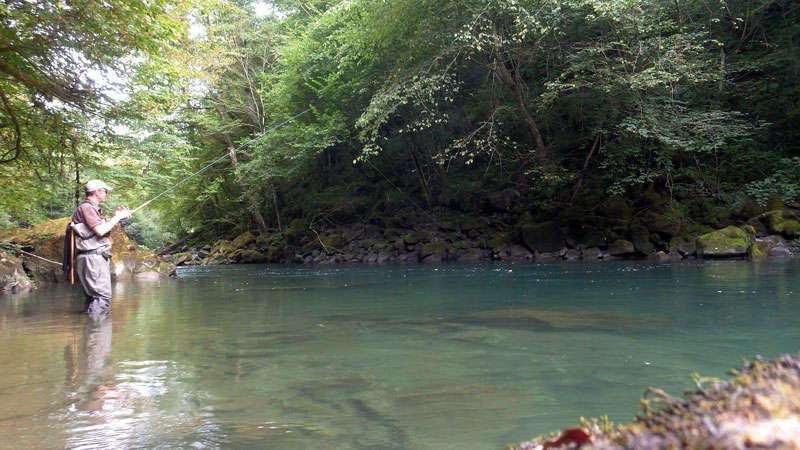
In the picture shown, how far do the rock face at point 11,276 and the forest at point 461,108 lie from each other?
4.25ft

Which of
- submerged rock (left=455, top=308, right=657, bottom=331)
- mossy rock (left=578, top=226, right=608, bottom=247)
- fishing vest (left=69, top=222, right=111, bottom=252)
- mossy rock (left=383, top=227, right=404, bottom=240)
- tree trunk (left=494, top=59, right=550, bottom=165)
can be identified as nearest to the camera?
submerged rock (left=455, top=308, right=657, bottom=331)

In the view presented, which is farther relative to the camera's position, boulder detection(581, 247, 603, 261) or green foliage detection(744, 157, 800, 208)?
boulder detection(581, 247, 603, 261)

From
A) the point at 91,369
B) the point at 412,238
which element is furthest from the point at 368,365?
the point at 412,238

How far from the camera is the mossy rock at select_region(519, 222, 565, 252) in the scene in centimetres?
1732

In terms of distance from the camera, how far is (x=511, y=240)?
60.2ft

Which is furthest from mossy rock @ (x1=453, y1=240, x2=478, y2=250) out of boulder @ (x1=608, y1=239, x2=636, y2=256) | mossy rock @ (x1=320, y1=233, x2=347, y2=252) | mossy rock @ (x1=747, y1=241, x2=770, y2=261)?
mossy rock @ (x1=747, y1=241, x2=770, y2=261)

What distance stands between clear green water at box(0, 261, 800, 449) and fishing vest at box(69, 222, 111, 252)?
0.91 meters

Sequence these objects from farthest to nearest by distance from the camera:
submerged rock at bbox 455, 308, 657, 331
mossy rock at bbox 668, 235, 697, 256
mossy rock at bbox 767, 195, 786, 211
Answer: mossy rock at bbox 767, 195, 786, 211
mossy rock at bbox 668, 235, 697, 256
submerged rock at bbox 455, 308, 657, 331

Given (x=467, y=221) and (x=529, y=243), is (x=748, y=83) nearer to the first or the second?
(x=529, y=243)

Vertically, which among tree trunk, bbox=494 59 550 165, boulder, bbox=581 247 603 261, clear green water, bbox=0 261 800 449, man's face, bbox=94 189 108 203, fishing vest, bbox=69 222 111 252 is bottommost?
clear green water, bbox=0 261 800 449

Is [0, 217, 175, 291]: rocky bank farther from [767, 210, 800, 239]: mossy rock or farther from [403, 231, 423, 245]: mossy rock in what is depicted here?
[767, 210, 800, 239]: mossy rock

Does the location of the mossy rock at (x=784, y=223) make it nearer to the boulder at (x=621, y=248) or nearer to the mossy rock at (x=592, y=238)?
the boulder at (x=621, y=248)

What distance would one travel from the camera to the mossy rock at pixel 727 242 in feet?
45.0

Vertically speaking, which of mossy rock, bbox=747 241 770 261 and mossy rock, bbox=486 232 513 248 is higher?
mossy rock, bbox=486 232 513 248
